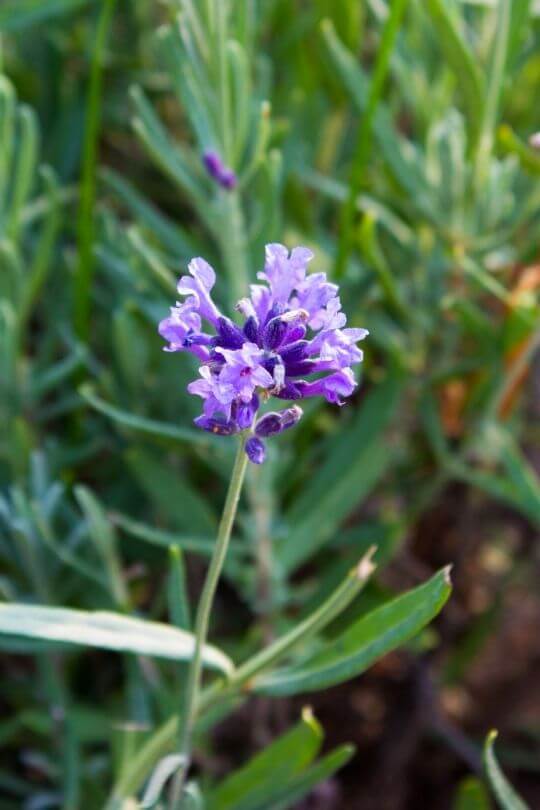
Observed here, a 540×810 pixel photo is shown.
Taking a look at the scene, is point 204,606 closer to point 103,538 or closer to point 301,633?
point 301,633

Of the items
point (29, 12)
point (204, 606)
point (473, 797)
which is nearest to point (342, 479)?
point (473, 797)

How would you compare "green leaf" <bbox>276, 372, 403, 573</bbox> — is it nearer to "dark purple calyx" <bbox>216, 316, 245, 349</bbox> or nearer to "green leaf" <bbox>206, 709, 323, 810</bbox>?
"green leaf" <bbox>206, 709, 323, 810</bbox>

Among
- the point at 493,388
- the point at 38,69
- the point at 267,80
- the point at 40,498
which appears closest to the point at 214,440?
the point at 40,498

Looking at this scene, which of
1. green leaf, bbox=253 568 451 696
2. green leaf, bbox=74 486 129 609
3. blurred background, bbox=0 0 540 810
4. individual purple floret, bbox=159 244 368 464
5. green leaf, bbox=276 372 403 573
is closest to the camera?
individual purple floret, bbox=159 244 368 464

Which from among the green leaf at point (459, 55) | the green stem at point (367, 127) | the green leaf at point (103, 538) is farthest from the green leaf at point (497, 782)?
the green leaf at point (459, 55)

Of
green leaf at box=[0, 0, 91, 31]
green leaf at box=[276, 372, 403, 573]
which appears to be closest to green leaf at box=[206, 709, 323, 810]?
green leaf at box=[276, 372, 403, 573]
